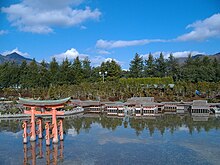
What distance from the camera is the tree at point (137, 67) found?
5391cm

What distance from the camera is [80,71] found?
49938mm

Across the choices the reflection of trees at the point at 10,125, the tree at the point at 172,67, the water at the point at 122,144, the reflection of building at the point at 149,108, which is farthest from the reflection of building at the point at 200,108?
the reflection of trees at the point at 10,125

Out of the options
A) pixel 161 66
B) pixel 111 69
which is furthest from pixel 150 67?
pixel 111 69

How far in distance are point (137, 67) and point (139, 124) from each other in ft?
96.4

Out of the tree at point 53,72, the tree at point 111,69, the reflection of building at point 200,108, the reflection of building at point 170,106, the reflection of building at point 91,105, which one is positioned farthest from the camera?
the tree at point 111,69

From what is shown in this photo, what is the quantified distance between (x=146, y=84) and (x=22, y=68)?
75.3 feet

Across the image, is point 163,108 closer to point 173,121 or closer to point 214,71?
point 173,121

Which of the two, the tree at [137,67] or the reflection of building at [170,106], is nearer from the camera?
the reflection of building at [170,106]

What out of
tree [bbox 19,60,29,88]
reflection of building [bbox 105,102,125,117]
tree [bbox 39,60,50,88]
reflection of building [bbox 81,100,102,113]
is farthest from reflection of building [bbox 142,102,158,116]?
tree [bbox 19,60,29,88]

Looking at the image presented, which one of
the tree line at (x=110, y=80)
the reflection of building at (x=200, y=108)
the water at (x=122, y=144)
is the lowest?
the water at (x=122, y=144)

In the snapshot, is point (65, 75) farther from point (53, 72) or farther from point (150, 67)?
point (150, 67)

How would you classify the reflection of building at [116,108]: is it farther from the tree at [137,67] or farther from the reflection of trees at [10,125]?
the tree at [137,67]

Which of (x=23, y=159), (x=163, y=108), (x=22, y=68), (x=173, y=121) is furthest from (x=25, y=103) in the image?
(x=22, y=68)

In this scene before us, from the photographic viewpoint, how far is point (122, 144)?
59.4 ft
